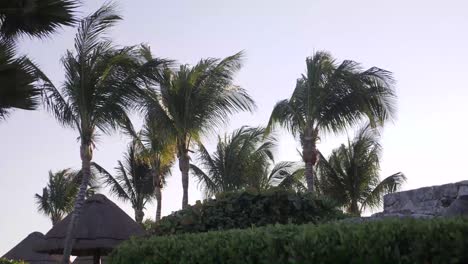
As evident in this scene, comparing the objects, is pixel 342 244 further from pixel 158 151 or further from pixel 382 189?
pixel 382 189

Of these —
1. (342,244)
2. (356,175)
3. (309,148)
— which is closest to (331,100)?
(309,148)

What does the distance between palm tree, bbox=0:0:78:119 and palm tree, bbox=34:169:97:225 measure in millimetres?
22283

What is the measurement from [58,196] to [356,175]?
649 inches

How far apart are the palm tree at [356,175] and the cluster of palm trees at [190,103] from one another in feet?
0.13

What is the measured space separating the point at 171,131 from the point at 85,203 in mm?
4401

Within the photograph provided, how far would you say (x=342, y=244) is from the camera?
4.89 m

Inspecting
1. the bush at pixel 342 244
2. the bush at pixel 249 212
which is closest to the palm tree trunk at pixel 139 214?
the bush at pixel 249 212

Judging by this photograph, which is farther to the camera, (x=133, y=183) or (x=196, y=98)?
(x=133, y=183)

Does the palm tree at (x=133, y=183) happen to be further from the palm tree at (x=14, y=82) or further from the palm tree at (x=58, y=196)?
the palm tree at (x=14, y=82)

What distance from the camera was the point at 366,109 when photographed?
18.5m

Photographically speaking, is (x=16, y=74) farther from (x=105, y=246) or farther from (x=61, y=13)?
(x=105, y=246)

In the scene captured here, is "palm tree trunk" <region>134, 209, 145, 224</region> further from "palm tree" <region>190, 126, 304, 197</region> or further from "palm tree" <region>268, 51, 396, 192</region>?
"palm tree" <region>268, 51, 396, 192</region>

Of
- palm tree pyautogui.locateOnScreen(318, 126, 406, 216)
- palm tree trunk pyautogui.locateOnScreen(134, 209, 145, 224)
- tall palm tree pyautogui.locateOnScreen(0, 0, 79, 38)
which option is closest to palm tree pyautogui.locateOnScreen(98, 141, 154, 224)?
palm tree trunk pyautogui.locateOnScreen(134, 209, 145, 224)

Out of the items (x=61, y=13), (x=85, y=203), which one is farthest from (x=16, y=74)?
(x=85, y=203)
